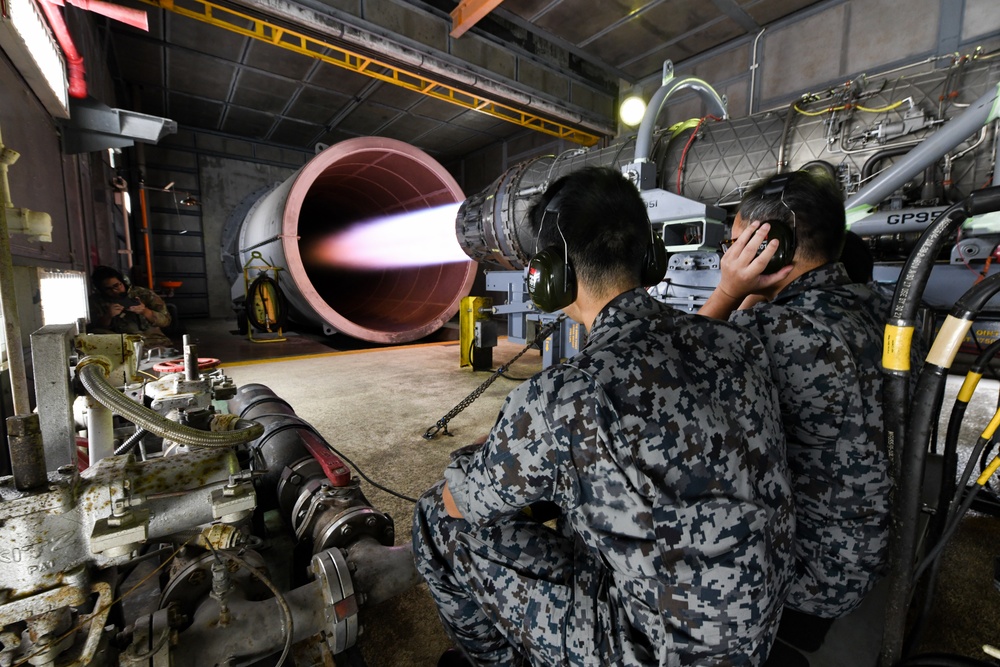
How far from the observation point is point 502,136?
936cm

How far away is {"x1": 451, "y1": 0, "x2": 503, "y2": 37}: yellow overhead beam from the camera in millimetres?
4715

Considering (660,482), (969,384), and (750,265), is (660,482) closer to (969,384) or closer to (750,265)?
(750,265)

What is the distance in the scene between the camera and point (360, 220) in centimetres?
751

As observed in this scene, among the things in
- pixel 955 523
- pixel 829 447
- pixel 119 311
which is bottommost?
pixel 955 523

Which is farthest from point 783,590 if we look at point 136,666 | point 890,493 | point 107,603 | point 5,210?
point 5,210

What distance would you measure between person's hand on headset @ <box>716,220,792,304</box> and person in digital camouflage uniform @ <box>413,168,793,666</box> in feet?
1.12

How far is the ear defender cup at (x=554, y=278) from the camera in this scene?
0.94 m

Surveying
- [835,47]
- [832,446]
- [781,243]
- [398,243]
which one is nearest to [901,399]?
[832,446]

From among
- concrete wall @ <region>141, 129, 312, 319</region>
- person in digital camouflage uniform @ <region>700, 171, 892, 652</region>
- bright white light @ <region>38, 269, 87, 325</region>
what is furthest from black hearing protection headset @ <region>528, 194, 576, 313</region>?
concrete wall @ <region>141, 129, 312, 319</region>

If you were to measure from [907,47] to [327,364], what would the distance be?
6817mm

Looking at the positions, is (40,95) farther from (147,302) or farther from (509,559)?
(509,559)

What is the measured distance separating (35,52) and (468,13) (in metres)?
3.90

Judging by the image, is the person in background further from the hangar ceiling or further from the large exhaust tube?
the hangar ceiling

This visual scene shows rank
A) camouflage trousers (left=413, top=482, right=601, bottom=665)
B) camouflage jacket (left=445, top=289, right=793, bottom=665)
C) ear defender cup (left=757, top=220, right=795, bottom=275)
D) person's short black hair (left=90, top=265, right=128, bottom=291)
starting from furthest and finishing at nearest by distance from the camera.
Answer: person's short black hair (left=90, top=265, right=128, bottom=291)
ear defender cup (left=757, top=220, right=795, bottom=275)
camouflage trousers (left=413, top=482, right=601, bottom=665)
camouflage jacket (left=445, top=289, right=793, bottom=665)
